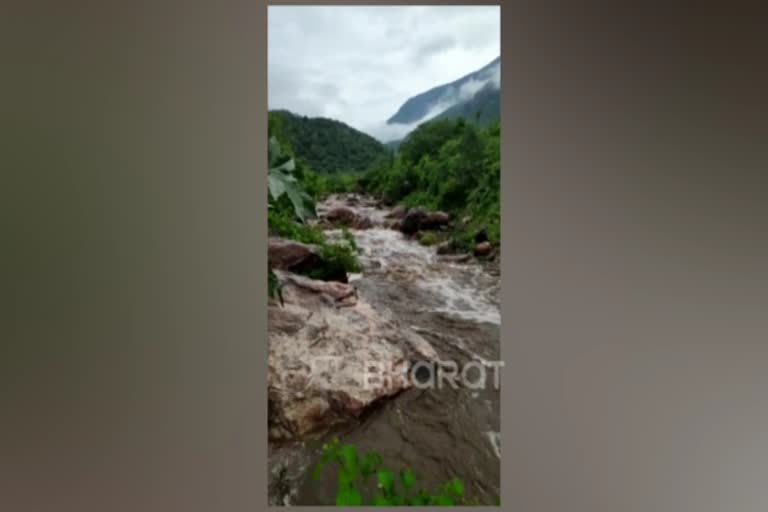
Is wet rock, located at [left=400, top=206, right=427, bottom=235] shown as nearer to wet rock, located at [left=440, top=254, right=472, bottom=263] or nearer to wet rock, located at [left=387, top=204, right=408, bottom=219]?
wet rock, located at [left=387, top=204, right=408, bottom=219]

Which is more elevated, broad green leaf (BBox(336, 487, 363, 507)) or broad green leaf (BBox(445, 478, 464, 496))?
broad green leaf (BBox(445, 478, 464, 496))

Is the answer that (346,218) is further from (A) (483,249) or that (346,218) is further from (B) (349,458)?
(B) (349,458)

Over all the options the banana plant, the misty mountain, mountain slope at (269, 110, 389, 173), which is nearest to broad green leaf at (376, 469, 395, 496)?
the banana plant

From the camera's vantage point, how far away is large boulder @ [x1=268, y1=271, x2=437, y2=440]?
189 cm

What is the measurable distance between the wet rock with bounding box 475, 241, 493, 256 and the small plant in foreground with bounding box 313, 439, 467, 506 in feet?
2.57

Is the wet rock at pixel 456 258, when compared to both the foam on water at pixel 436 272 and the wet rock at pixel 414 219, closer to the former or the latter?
the foam on water at pixel 436 272

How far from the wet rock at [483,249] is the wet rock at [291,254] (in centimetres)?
56

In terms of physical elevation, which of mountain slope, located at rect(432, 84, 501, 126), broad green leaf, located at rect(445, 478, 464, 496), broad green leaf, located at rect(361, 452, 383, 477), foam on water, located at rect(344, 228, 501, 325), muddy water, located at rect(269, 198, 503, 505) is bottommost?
broad green leaf, located at rect(445, 478, 464, 496)

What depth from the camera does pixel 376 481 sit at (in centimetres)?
189
